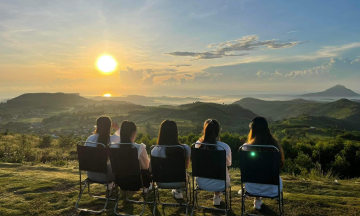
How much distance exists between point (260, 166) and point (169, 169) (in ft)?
4.69

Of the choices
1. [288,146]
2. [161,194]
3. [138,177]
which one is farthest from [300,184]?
[288,146]

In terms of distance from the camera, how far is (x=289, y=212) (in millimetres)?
3939

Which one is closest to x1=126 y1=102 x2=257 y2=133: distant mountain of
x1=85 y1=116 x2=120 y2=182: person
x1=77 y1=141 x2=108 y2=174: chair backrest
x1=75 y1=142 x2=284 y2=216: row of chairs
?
→ x1=85 y1=116 x2=120 y2=182: person

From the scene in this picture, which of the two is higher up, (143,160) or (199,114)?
(143,160)

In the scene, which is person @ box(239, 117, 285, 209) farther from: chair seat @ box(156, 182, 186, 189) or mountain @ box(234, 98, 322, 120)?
mountain @ box(234, 98, 322, 120)

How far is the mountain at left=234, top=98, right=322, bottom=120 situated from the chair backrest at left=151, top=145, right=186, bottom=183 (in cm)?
13549

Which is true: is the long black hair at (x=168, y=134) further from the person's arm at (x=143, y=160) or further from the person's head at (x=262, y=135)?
the person's head at (x=262, y=135)

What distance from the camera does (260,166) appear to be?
11.0 ft

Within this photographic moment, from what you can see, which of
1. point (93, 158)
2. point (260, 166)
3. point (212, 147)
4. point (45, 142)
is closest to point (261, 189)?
point (260, 166)

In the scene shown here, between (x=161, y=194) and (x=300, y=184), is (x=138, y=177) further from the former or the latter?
(x=300, y=184)

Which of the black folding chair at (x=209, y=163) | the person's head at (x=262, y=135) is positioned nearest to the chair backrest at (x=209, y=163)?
the black folding chair at (x=209, y=163)

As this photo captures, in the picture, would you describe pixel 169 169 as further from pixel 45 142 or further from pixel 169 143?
pixel 45 142

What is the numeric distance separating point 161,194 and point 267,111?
6354 inches

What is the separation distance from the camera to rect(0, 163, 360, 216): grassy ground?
13.1ft
